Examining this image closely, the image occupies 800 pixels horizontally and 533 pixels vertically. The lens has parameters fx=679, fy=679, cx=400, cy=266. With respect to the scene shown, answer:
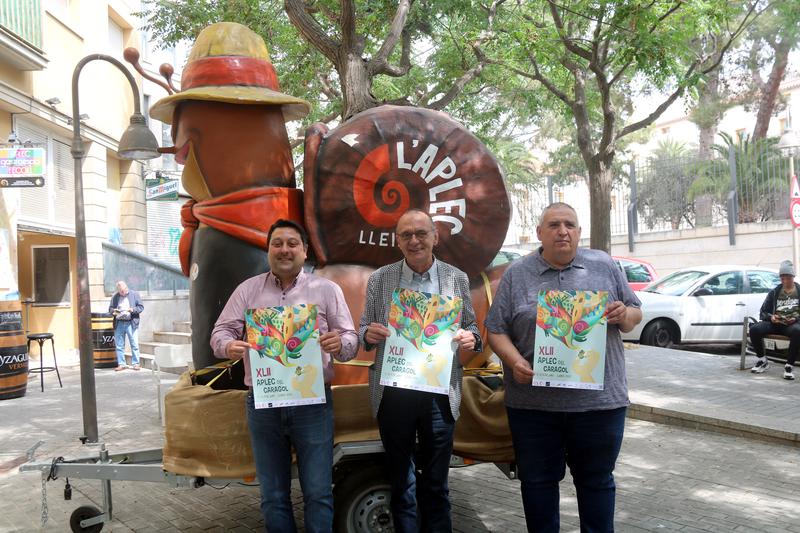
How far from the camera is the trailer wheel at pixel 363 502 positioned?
3.60 metres

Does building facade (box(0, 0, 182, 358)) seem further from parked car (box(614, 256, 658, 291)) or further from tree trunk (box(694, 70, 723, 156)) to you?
tree trunk (box(694, 70, 723, 156))

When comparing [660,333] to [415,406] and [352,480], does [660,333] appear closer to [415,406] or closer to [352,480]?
[352,480]

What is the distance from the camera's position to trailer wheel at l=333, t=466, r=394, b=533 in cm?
360

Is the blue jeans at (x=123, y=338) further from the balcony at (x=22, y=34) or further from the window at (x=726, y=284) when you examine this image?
the window at (x=726, y=284)

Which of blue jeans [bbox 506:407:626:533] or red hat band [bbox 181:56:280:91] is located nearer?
blue jeans [bbox 506:407:626:533]

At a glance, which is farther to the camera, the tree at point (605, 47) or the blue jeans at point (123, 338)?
the blue jeans at point (123, 338)

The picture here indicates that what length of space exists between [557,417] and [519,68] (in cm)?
1121

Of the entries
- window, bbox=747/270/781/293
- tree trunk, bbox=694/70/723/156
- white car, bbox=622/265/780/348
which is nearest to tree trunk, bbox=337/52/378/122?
white car, bbox=622/265/780/348

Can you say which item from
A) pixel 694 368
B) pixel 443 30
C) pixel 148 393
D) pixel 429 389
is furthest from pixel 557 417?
pixel 443 30

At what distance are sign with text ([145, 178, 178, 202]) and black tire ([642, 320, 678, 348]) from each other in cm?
1153

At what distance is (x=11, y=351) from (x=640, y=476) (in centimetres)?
864

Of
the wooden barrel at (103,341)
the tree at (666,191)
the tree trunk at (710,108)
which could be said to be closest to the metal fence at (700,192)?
the tree at (666,191)

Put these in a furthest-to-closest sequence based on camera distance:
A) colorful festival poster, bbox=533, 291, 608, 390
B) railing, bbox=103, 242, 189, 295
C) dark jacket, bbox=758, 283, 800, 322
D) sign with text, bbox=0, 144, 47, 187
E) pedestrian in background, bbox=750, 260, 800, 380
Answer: railing, bbox=103, 242, 189, 295, sign with text, bbox=0, 144, 47, 187, dark jacket, bbox=758, 283, 800, 322, pedestrian in background, bbox=750, 260, 800, 380, colorful festival poster, bbox=533, 291, 608, 390

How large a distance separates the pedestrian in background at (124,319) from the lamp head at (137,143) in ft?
20.9
